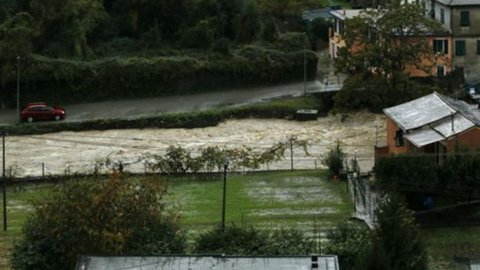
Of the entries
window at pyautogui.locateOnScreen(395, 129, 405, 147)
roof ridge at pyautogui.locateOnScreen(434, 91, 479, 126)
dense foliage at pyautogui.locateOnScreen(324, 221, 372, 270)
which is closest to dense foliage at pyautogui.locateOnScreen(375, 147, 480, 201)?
roof ridge at pyautogui.locateOnScreen(434, 91, 479, 126)

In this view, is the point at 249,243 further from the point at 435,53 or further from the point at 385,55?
the point at 435,53

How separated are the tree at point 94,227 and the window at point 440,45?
2961 centimetres

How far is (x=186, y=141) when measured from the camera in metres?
42.6

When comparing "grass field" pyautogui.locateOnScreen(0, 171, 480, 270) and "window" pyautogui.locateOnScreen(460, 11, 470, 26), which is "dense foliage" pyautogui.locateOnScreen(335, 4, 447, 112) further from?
"grass field" pyautogui.locateOnScreen(0, 171, 480, 270)

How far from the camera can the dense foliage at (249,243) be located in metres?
21.3

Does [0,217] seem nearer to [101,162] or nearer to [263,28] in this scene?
[101,162]

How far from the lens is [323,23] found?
62.3 meters

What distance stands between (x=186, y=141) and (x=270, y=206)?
1280cm

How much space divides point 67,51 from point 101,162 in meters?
16.6

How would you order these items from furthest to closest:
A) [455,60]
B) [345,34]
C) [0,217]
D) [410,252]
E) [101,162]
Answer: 1. [455,60]
2. [345,34]
3. [101,162]
4. [0,217]
5. [410,252]

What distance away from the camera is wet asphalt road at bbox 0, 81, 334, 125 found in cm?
4685

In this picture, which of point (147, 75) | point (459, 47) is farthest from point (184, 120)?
point (459, 47)

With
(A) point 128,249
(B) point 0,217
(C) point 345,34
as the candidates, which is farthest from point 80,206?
(C) point 345,34

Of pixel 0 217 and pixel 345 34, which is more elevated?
pixel 345 34
